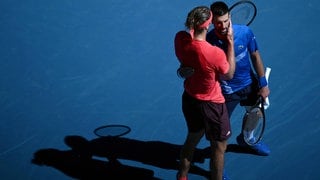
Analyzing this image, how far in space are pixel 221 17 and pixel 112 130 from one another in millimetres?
2164

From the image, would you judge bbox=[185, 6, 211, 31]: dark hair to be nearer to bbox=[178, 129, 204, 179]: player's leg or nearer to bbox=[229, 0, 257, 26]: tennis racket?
bbox=[229, 0, 257, 26]: tennis racket

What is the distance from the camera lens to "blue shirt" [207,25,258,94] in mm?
3629

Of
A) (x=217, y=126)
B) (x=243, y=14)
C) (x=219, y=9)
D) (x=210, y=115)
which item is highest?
(x=243, y=14)

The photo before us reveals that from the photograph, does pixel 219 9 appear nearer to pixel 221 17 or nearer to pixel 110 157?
pixel 221 17

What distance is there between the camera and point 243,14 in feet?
13.1

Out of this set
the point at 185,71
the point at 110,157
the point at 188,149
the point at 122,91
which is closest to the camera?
the point at 185,71

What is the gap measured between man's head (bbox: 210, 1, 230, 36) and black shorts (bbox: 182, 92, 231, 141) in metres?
0.65

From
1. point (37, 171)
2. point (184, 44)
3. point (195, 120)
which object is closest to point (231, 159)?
point (195, 120)

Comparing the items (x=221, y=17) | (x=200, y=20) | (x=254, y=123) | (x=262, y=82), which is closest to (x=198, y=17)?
(x=200, y=20)

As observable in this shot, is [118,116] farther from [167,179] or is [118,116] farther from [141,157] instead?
[167,179]

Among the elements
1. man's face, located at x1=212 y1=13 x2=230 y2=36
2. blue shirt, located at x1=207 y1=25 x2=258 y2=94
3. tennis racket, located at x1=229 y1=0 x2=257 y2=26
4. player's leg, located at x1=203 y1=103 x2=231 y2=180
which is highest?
tennis racket, located at x1=229 y1=0 x2=257 y2=26

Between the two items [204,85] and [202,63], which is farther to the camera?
[204,85]

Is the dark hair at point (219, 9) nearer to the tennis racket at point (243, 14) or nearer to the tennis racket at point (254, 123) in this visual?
the tennis racket at point (243, 14)

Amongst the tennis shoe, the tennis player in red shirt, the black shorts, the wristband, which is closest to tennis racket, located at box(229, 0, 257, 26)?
the wristband
